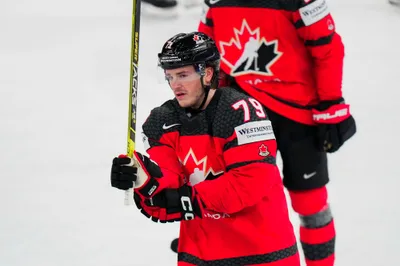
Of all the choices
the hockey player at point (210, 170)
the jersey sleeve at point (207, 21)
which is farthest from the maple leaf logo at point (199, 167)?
the jersey sleeve at point (207, 21)

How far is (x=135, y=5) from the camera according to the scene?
195cm

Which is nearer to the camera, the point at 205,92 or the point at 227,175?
the point at 227,175

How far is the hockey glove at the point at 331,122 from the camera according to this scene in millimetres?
3010

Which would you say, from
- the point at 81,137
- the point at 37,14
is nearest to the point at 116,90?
the point at 81,137

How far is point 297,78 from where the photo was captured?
118 inches

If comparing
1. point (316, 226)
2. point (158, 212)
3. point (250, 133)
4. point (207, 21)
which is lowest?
point (316, 226)

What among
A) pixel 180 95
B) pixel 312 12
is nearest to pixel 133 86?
pixel 180 95

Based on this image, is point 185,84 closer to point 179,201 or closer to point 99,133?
point 179,201

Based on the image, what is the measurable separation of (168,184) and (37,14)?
4.72 meters

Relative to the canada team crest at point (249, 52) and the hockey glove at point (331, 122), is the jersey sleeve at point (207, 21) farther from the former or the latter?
the hockey glove at point (331, 122)

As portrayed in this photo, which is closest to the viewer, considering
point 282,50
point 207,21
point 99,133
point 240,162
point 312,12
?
point 240,162

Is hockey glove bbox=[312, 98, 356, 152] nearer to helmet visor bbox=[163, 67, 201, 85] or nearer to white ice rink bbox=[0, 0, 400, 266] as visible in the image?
white ice rink bbox=[0, 0, 400, 266]

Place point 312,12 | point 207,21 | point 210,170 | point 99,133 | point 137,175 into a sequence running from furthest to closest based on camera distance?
point 99,133 < point 207,21 < point 312,12 < point 210,170 < point 137,175

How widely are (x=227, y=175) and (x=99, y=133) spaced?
2.55 metres
